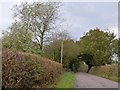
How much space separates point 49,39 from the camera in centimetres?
4353

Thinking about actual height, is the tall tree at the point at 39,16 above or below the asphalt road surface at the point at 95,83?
above

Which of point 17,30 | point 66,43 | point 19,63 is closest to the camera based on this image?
point 19,63

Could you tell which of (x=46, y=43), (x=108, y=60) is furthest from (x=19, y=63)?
(x=108, y=60)

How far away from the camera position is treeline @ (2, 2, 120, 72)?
29989 mm

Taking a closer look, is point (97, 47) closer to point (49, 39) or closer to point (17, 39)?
point (49, 39)

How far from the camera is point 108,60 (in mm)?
73562

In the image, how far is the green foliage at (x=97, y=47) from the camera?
73.1 m

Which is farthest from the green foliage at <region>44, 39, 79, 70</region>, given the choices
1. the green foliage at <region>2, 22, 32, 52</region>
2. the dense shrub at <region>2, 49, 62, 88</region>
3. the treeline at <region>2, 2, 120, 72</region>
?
the dense shrub at <region>2, 49, 62, 88</region>

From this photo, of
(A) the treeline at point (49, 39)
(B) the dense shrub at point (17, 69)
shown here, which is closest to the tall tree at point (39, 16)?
(A) the treeline at point (49, 39)

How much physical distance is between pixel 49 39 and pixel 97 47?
33.5 m

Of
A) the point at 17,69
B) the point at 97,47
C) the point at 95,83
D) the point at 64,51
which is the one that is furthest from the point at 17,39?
the point at 97,47

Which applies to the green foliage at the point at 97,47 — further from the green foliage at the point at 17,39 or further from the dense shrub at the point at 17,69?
the dense shrub at the point at 17,69

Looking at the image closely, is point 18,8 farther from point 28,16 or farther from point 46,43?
point 46,43

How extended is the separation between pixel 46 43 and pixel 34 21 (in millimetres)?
4664
